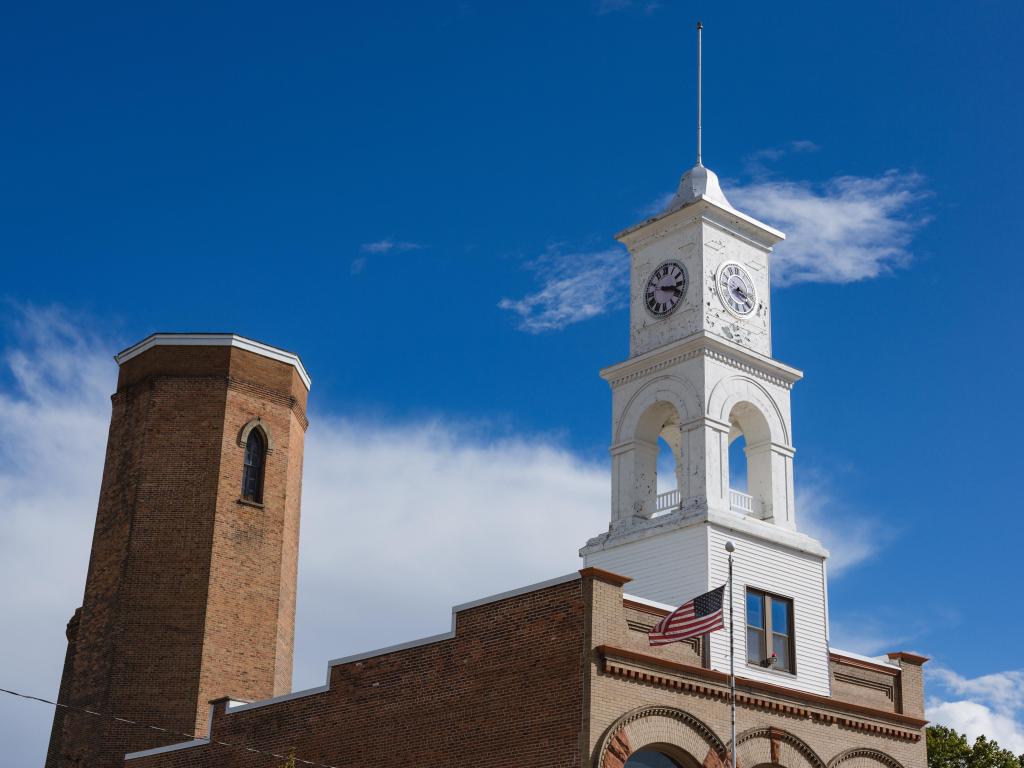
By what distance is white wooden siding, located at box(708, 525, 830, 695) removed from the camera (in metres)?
30.6

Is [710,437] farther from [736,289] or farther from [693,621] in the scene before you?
[693,621]

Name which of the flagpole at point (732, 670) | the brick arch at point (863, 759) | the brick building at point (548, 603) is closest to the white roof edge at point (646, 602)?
the brick building at point (548, 603)

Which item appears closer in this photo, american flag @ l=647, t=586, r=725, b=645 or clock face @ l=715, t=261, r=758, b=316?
american flag @ l=647, t=586, r=725, b=645

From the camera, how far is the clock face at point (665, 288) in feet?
114

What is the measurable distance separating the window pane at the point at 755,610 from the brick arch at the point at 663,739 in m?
3.43

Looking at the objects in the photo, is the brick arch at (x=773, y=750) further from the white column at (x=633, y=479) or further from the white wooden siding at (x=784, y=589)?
the white column at (x=633, y=479)

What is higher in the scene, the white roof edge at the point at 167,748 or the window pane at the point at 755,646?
the window pane at the point at 755,646

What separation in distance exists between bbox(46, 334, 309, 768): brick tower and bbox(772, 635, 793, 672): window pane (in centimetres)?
1555

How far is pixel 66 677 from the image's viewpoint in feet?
139

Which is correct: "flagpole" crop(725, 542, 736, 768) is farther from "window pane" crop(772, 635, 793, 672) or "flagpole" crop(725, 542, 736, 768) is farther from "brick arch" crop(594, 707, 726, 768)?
"window pane" crop(772, 635, 793, 672)

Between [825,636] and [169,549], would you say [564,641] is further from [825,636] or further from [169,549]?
[169,549]

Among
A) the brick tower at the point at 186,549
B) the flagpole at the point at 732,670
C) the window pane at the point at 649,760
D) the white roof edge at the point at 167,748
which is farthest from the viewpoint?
the brick tower at the point at 186,549

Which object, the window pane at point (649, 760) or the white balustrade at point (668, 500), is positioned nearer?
the window pane at point (649, 760)

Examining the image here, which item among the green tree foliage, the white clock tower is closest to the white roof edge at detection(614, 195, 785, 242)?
the white clock tower
